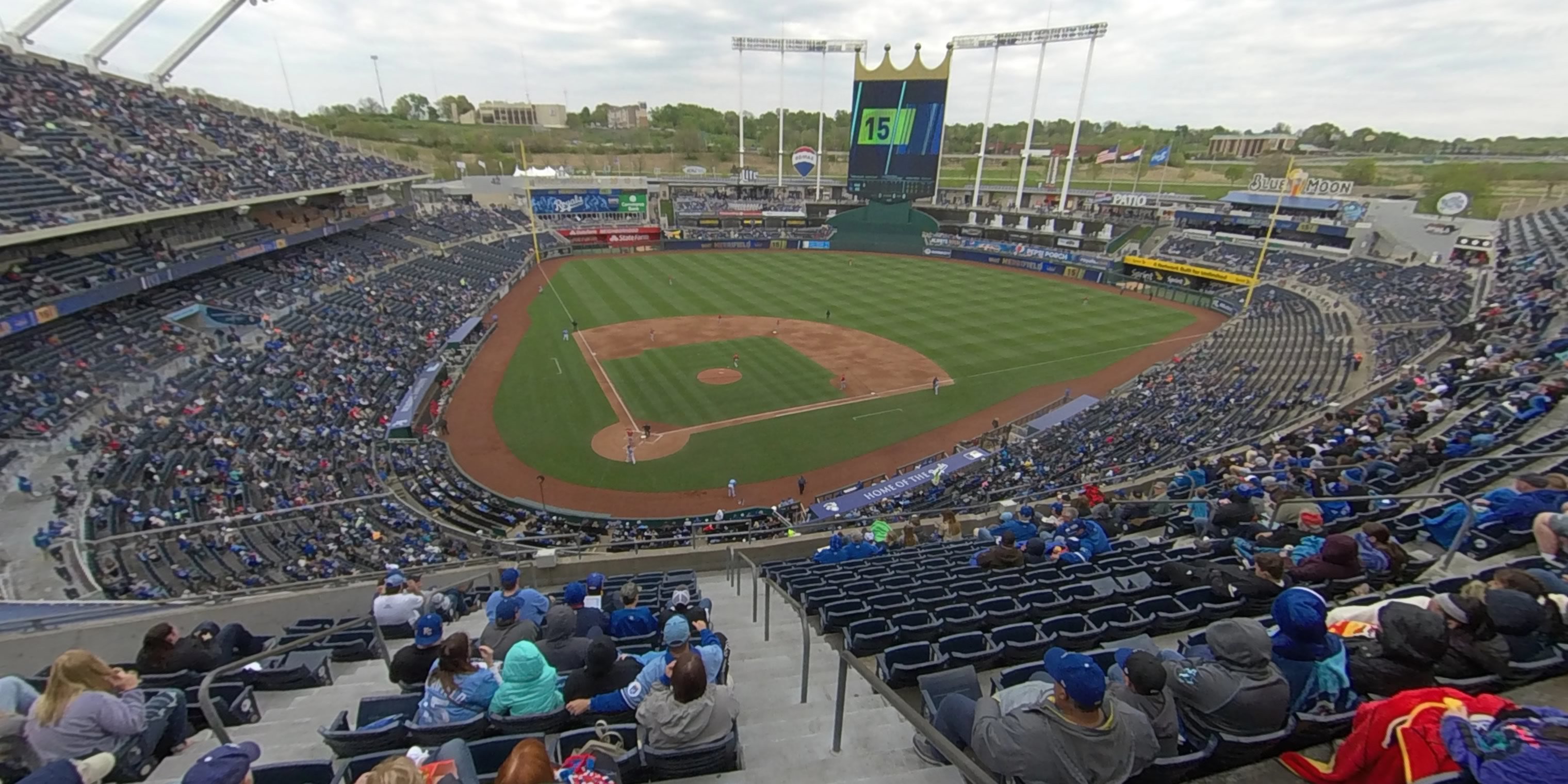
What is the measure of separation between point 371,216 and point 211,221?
1601 centimetres

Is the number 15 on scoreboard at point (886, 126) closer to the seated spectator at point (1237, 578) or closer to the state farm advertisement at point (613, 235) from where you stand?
the state farm advertisement at point (613, 235)

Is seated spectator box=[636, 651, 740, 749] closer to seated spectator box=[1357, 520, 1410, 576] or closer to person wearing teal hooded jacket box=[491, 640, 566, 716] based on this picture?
person wearing teal hooded jacket box=[491, 640, 566, 716]

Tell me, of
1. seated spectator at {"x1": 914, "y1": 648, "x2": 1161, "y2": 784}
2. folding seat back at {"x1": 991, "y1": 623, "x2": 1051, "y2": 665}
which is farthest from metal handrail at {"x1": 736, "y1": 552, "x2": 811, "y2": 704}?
seated spectator at {"x1": 914, "y1": 648, "x2": 1161, "y2": 784}

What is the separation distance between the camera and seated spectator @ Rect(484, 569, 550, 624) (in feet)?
23.7

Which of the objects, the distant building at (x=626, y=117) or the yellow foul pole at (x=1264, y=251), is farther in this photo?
the distant building at (x=626, y=117)

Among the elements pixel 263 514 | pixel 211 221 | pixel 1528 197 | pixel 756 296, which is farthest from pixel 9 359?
pixel 1528 197

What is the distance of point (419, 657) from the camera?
5828 millimetres

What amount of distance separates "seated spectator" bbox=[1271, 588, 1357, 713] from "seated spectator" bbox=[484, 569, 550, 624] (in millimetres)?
6511

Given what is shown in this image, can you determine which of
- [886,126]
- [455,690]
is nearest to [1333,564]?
[455,690]

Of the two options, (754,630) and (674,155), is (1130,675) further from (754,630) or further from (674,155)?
(674,155)


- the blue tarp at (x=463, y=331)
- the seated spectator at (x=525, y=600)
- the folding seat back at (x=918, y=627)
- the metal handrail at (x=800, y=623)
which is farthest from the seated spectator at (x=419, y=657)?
the blue tarp at (x=463, y=331)

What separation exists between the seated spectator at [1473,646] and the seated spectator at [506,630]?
6862 mm

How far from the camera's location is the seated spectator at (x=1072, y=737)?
3.46 m

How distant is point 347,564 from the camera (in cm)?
1634
